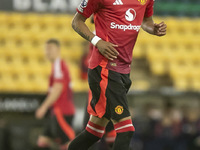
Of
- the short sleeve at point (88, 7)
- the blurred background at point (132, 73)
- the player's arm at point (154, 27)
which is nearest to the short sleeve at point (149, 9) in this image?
the player's arm at point (154, 27)

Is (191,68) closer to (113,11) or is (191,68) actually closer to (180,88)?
(180,88)

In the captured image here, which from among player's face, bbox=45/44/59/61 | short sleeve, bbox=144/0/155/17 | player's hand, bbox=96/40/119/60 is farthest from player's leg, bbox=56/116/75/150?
player's hand, bbox=96/40/119/60

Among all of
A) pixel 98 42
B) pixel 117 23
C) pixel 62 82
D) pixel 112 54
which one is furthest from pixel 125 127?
pixel 62 82

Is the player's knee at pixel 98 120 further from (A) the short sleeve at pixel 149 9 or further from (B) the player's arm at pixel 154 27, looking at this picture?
(A) the short sleeve at pixel 149 9

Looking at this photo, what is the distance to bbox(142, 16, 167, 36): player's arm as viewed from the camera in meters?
5.08

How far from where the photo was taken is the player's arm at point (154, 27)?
5078 millimetres

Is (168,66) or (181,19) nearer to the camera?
(168,66)

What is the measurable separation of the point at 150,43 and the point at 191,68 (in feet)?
4.26

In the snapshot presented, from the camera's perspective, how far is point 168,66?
40.7ft

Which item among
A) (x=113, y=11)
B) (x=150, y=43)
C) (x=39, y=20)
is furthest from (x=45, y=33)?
(x=113, y=11)

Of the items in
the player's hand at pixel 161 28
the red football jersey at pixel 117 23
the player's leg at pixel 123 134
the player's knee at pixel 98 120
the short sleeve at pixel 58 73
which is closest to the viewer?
the player's leg at pixel 123 134

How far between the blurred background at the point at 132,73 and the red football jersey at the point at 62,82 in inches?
87.0

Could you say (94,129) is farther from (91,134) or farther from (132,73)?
(132,73)

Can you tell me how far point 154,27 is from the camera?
17.0 ft
